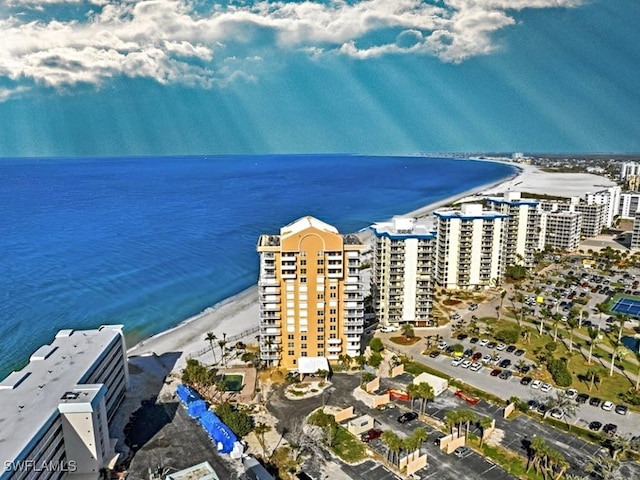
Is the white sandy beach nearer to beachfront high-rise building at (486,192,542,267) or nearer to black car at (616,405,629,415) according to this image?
black car at (616,405,629,415)

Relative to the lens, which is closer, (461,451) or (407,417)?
(461,451)

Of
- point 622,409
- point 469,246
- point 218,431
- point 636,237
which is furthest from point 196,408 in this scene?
point 636,237

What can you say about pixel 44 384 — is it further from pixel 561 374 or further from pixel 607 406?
pixel 607 406

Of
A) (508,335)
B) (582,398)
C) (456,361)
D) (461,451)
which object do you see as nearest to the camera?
(461,451)

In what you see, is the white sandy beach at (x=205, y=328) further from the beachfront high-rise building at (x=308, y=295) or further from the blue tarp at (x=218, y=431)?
the blue tarp at (x=218, y=431)

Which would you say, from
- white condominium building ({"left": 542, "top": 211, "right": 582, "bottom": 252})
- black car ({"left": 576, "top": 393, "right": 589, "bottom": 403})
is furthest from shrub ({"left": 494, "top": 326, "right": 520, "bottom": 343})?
white condominium building ({"left": 542, "top": 211, "right": 582, "bottom": 252})

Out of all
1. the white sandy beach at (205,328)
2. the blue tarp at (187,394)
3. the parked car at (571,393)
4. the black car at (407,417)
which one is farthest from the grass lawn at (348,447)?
the parked car at (571,393)

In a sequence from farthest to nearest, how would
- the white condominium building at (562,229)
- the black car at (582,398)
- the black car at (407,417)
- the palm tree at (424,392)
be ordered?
the white condominium building at (562,229) < the black car at (582,398) < the palm tree at (424,392) < the black car at (407,417)
